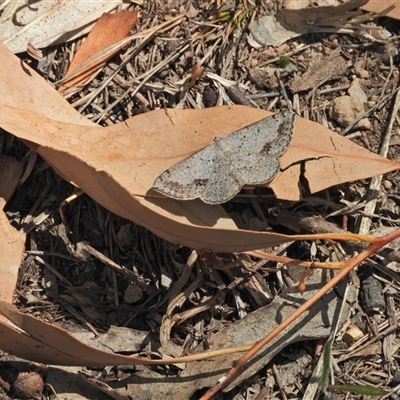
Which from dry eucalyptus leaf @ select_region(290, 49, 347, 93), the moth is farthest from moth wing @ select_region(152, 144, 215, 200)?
dry eucalyptus leaf @ select_region(290, 49, 347, 93)

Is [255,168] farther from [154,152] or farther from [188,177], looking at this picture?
[154,152]

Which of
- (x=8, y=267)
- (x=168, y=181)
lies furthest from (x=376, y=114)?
(x=8, y=267)

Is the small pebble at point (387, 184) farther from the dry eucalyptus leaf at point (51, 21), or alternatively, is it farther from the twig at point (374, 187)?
the dry eucalyptus leaf at point (51, 21)

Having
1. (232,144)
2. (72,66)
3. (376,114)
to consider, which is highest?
(72,66)

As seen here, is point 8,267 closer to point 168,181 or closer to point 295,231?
point 168,181

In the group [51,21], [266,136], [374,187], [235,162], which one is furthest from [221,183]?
[51,21]

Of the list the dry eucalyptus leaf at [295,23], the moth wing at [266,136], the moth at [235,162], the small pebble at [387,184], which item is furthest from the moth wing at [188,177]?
the small pebble at [387,184]

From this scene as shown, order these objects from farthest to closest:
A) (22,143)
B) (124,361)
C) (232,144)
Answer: (22,143)
(232,144)
(124,361)

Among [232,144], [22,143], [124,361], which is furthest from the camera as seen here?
[22,143]
